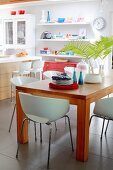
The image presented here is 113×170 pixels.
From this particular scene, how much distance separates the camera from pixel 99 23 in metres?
6.79

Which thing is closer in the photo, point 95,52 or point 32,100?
point 32,100

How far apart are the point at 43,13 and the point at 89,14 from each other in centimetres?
144

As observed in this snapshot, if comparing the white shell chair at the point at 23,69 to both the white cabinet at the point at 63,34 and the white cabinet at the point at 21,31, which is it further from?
the white cabinet at the point at 21,31

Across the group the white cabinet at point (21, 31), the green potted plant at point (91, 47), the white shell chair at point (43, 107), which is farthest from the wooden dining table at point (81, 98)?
the white cabinet at point (21, 31)

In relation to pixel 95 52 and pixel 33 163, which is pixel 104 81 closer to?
pixel 95 52

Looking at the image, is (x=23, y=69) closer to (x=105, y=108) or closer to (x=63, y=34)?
(x=63, y=34)

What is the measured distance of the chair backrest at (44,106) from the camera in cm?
252

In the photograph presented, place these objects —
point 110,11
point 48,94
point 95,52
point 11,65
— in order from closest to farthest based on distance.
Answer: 1. point 48,94
2. point 95,52
3. point 11,65
4. point 110,11

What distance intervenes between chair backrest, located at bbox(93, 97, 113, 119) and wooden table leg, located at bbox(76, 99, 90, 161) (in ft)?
1.00

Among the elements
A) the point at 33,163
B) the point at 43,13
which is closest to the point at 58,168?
the point at 33,163

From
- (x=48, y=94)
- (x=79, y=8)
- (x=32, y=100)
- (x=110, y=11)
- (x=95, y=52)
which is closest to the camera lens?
(x=32, y=100)

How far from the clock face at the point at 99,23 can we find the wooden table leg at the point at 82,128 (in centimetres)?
457

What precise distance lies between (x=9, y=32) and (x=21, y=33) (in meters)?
0.56

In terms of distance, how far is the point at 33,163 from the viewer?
2.67 metres
